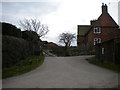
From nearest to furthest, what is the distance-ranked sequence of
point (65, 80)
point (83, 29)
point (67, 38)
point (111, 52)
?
point (65, 80) < point (111, 52) < point (83, 29) < point (67, 38)

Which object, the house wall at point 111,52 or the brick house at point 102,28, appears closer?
the house wall at point 111,52

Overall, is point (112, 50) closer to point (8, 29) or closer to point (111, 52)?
point (111, 52)

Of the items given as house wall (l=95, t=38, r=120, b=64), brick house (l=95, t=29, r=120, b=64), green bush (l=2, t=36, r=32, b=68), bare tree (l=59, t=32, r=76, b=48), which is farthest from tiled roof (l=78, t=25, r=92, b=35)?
green bush (l=2, t=36, r=32, b=68)

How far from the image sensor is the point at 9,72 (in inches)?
492

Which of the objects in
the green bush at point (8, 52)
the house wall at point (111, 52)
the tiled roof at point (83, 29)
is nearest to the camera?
the green bush at point (8, 52)

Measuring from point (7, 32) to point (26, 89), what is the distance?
12132 mm

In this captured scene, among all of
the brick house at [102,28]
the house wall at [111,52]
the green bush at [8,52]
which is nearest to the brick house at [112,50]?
the house wall at [111,52]

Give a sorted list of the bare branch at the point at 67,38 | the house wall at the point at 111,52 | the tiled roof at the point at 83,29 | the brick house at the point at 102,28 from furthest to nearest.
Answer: the bare branch at the point at 67,38
the tiled roof at the point at 83,29
the brick house at the point at 102,28
the house wall at the point at 111,52

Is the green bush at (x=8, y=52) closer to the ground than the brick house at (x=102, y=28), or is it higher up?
closer to the ground

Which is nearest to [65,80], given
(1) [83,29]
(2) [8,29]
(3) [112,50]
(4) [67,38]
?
(3) [112,50]

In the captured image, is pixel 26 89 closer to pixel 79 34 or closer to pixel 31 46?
pixel 31 46

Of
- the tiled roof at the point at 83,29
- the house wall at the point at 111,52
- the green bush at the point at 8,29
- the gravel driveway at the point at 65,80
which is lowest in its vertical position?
the gravel driveway at the point at 65,80

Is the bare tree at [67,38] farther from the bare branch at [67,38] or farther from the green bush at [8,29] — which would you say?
the green bush at [8,29]

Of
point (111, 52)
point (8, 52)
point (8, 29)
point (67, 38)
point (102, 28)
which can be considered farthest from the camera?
point (67, 38)
